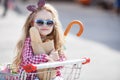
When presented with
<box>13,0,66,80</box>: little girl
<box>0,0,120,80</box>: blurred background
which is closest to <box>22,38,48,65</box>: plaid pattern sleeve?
<box>13,0,66,80</box>: little girl

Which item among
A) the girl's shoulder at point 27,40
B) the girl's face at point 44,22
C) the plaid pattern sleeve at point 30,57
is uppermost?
the girl's face at point 44,22

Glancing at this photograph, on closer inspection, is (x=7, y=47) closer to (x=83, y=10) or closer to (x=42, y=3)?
(x=42, y=3)

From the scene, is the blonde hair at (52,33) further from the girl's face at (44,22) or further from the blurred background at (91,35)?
the blurred background at (91,35)

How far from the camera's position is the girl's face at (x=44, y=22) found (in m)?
4.14

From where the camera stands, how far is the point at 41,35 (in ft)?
13.8

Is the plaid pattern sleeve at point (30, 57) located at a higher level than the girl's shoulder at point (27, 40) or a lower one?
Answer: lower

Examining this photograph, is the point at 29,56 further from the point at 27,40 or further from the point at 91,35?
the point at 91,35

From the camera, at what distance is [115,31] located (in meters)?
13.1

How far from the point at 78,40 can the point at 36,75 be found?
7022mm

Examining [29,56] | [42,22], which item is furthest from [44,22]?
[29,56]

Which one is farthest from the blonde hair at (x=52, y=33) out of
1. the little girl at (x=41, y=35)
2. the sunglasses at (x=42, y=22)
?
the sunglasses at (x=42, y=22)

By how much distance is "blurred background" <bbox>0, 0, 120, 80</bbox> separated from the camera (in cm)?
795

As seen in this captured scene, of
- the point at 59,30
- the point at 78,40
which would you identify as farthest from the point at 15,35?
the point at 59,30

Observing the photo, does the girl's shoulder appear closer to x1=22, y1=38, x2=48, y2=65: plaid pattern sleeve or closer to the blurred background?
x1=22, y1=38, x2=48, y2=65: plaid pattern sleeve
